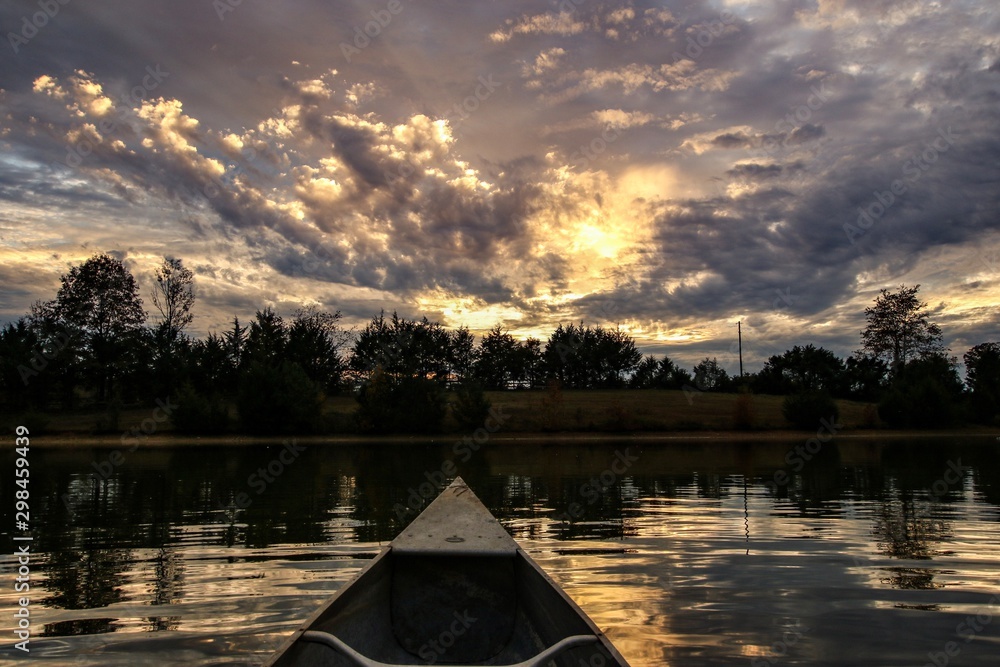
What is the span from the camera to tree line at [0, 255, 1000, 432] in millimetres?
65188

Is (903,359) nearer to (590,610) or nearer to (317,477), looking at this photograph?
(317,477)

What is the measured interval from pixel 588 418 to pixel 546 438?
7979 millimetres

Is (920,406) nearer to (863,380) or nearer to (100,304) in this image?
(863,380)

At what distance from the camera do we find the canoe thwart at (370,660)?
178 inches

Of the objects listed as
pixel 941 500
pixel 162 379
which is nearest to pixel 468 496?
pixel 941 500

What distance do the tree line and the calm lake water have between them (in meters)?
39.1

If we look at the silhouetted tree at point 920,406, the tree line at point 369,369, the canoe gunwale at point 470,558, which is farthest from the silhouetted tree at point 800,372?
the canoe gunwale at point 470,558

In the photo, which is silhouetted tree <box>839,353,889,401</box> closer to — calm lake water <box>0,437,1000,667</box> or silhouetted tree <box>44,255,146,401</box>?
calm lake water <box>0,437,1000,667</box>

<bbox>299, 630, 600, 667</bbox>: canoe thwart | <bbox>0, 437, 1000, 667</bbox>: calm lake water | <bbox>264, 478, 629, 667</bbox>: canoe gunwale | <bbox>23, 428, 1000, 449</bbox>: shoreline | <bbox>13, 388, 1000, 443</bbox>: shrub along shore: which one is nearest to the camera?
<bbox>299, 630, 600, 667</bbox>: canoe thwart

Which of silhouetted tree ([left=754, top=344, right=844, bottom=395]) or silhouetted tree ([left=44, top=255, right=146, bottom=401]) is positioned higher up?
silhouetted tree ([left=44, top=255, right=146, bottom=401])

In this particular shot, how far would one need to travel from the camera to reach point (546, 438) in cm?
6209

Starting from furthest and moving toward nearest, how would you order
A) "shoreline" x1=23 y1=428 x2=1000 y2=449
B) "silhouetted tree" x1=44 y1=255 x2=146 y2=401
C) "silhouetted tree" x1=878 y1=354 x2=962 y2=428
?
"silhouetted tree" x1=44 y1=255 x2=146 y2=401 < "silhouetted tree" x1=878 y1=354 x2=962 y2=428 < "shoreline" x1=23 y1=428 x2=1000 y2=449

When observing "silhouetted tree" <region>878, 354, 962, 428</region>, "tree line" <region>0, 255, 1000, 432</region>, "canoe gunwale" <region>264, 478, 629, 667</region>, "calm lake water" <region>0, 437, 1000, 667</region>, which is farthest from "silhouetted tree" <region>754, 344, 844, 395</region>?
"canoe gunwale" <region>264, 478, 629, 667</region>

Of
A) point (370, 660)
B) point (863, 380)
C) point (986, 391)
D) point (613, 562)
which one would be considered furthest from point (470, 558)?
point (863, 380)
